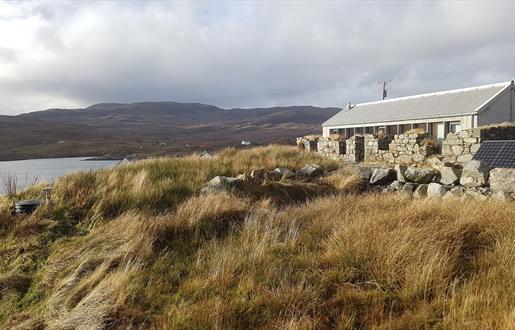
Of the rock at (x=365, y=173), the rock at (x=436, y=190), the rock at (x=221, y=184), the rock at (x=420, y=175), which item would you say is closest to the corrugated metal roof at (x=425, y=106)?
the rock at (x=420, y=175)

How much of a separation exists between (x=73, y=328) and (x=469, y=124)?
2539 centimetres

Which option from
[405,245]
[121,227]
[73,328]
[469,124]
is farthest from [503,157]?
[469,124]

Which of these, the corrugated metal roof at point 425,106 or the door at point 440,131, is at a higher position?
the corrugated metal roof at point 425,106

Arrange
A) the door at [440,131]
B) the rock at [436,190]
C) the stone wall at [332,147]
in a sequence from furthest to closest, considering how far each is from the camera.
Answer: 1. the door at [440,131]
2. the stone wall at [332,147]
3. the rock at [436,190]

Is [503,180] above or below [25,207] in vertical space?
below

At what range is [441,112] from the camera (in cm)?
2552

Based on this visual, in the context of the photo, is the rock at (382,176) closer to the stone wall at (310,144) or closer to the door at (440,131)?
the stone wall at (310,144)

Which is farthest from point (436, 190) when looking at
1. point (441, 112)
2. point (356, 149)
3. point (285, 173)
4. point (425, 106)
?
point (425, 106)

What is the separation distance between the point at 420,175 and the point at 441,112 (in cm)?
1578

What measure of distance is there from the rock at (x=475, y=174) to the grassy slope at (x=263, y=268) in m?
4.69

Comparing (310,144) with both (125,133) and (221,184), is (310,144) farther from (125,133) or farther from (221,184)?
(125,133)

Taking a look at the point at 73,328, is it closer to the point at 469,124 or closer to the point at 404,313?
the point at 404,313

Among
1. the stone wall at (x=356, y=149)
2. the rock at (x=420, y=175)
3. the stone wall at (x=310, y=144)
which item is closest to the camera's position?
the rock at (x=420, y=175)

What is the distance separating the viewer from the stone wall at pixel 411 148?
57.9 ft
